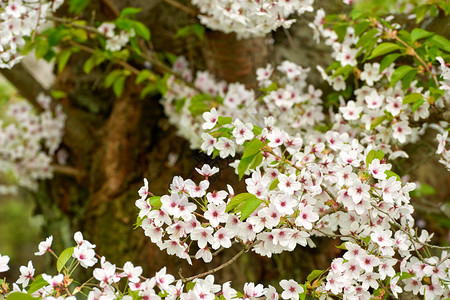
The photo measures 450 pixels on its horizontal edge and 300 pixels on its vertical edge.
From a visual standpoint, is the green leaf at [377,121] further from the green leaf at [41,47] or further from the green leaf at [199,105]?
the green leaf at [41,47]

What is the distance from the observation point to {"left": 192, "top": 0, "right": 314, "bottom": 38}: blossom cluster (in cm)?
185

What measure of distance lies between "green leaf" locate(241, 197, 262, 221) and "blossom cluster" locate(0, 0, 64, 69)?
1.32m

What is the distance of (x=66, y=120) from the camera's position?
10.6 ft

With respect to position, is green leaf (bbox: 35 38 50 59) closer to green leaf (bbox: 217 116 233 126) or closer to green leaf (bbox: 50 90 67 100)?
green leaf (bbox: 50 90 67 100)

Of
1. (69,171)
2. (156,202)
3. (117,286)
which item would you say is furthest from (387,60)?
(69,171)

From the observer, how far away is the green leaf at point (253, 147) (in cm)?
141

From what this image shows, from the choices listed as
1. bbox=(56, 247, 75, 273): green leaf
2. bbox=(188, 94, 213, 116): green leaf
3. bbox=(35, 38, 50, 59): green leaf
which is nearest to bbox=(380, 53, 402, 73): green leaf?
bbox=(188, 94, 213, 116): green leaf

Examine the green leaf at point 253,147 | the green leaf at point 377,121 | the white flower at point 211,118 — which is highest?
the white flower at point 211,118

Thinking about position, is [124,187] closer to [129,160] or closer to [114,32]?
→ [129,160]

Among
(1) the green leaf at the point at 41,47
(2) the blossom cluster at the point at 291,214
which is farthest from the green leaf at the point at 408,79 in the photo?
(1) the green leaf at the point at 41,47

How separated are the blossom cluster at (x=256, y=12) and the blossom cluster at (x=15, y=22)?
0.78 metres

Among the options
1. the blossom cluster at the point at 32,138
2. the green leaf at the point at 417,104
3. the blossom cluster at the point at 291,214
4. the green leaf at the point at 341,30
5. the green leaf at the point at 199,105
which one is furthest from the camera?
the blossom cluster at the point at 32,138

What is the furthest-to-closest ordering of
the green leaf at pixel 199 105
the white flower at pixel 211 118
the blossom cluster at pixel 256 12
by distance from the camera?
1. the green leaf at pixel 199 105
2. the blossom cluster at pixel 256 12
3. the white flower at pixel 211 118

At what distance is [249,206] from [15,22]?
1.43 meters
